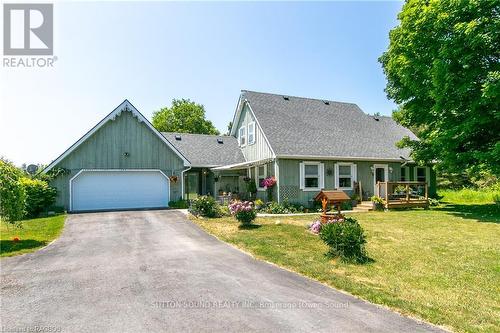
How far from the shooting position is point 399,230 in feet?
40.6

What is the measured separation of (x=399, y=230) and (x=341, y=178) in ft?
28.0

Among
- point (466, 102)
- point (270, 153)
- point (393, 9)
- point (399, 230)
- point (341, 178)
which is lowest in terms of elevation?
point (399, 230)

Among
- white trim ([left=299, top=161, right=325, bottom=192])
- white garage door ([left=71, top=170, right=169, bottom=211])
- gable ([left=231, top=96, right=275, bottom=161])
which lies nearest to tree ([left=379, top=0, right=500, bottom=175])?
white trim ([left=299, top=161, right=325, bottom=192])

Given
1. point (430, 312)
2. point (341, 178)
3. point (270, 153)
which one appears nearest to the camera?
point (430, 312)

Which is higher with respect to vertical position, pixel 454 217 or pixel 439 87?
pixel 439 87

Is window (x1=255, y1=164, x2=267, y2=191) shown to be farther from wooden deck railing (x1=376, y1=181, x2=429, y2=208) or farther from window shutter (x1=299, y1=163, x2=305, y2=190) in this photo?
wooden deck railing (x1=376, y1=181, x2=429, y2=208)

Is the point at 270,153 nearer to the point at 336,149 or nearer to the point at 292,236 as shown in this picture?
the point at 336,149

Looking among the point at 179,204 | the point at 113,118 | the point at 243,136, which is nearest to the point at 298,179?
the point at 243,136

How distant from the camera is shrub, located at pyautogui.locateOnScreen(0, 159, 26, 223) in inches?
424

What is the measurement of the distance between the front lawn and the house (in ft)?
19.7

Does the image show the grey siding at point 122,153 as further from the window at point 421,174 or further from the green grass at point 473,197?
the green grass at point 473,197

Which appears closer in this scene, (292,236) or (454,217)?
(292,236)

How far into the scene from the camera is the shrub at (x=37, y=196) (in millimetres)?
16562

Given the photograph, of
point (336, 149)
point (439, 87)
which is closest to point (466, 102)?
point (439, 87)
